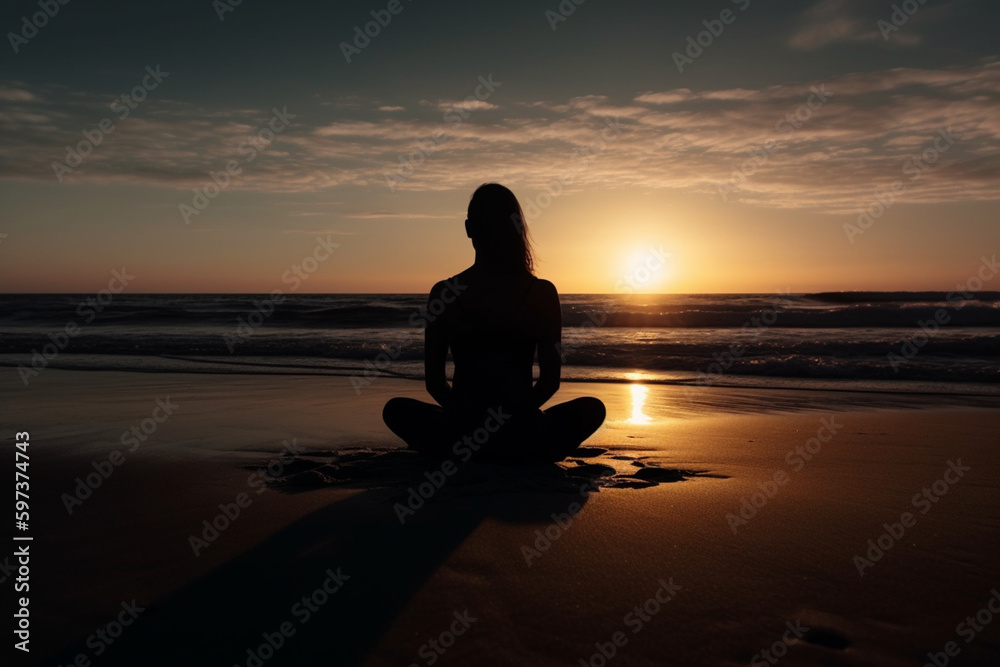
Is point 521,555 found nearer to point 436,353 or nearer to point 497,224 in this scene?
point 436,353

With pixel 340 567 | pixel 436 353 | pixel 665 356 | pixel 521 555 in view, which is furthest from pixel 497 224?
pixel 665 356

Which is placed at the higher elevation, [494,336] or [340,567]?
[494,336]

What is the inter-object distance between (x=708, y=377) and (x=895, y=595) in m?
8.07

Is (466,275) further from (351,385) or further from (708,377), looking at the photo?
(708,377)

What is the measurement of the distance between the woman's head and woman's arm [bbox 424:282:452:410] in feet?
1.04

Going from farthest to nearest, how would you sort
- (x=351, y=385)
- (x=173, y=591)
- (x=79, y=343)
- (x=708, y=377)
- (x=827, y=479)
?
(x=79, y=343) < (x=708, y=377) < (x=351, y=385) < (x=827, y=479) < (x=173, y=591)

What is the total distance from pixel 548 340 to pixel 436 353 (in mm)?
611

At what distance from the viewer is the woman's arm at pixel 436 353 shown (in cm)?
365

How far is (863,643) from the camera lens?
194 cm

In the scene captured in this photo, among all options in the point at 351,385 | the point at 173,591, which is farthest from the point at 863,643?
the point at 351,385

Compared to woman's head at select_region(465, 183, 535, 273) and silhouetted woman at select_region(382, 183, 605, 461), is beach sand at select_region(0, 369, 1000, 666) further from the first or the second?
woman's head at select_region(465, 183, 535, 273)

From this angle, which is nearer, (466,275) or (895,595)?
(895,595)

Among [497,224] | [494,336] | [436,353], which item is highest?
[497,224]

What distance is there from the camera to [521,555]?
8.48 ft
